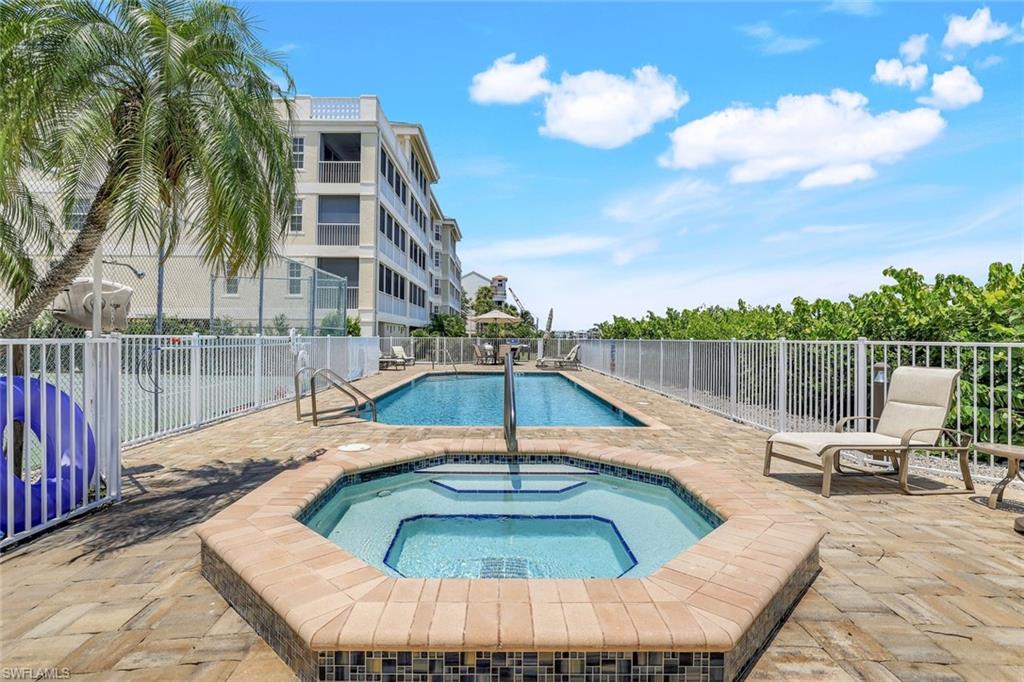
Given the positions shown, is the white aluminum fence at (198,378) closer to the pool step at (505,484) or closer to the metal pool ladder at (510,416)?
the pool step at (505,484)

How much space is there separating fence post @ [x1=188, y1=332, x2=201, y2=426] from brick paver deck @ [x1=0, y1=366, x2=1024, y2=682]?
231cm

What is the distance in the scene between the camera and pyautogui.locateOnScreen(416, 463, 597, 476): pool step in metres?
5.25

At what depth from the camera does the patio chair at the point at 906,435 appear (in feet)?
14.1

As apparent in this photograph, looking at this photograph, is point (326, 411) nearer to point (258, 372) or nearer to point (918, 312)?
point (258, 372)

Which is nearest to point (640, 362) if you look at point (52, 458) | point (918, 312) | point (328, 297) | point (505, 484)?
point (918, 312)

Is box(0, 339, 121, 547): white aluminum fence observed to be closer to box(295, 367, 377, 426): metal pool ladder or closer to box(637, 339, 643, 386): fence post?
box(295, 367, 377, 426): metal pool ladder

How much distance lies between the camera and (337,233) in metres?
20.7

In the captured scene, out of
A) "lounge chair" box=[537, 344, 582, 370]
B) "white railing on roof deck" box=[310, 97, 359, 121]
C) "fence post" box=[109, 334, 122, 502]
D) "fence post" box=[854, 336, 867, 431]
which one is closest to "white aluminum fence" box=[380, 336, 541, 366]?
"lounge chair" box=[537, 344, 582, 370]

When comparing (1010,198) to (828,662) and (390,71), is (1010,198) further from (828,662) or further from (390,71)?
(390,71)

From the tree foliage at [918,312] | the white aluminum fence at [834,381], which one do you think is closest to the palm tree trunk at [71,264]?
the white aluminum fence at [834,381]

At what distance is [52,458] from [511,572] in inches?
127

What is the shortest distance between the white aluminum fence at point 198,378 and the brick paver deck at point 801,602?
1678 millimetres

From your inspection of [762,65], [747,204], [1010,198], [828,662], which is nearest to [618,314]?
[747,204]

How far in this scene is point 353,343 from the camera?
48.7 feet
